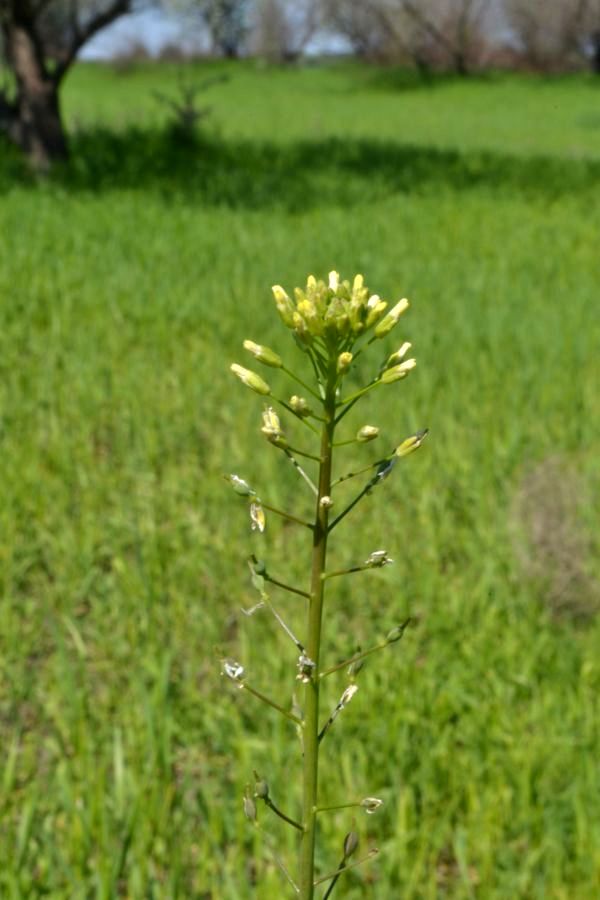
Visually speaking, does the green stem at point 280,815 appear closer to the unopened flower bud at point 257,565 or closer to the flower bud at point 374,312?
the unopened flower bud at point 257,565

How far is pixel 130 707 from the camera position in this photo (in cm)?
335

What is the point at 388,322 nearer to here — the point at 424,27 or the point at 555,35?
the point at 424,27

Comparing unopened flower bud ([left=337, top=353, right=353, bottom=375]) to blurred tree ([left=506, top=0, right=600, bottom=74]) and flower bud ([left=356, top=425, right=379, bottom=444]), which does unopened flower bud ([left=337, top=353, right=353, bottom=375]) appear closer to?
flower bud ([left=356, top=425, right=379, bottom=444])

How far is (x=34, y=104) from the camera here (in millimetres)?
12867

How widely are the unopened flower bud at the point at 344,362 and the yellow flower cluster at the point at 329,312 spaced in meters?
0.03

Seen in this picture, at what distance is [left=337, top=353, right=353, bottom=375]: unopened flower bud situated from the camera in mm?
914

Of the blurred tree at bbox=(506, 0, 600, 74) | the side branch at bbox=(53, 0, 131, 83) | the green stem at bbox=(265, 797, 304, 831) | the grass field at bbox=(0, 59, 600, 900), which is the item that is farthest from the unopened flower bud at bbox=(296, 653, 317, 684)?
the blurred tree at bbox=(506, 0, 600, 74)

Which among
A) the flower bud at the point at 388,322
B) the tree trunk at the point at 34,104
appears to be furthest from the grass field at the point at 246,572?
the tree trunk at the point at 34,104

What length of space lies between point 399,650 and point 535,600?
53 cm

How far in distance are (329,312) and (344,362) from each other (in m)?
0.06

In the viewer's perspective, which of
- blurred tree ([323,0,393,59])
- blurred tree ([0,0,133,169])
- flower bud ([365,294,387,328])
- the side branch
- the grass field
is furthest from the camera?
blurred tree ([323,0,393,59])

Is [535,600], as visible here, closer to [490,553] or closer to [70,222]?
[490,553]

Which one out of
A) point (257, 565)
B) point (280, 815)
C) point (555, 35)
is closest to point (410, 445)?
point (257, 565)

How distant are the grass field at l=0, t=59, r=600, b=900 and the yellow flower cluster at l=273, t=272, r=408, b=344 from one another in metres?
1.20
